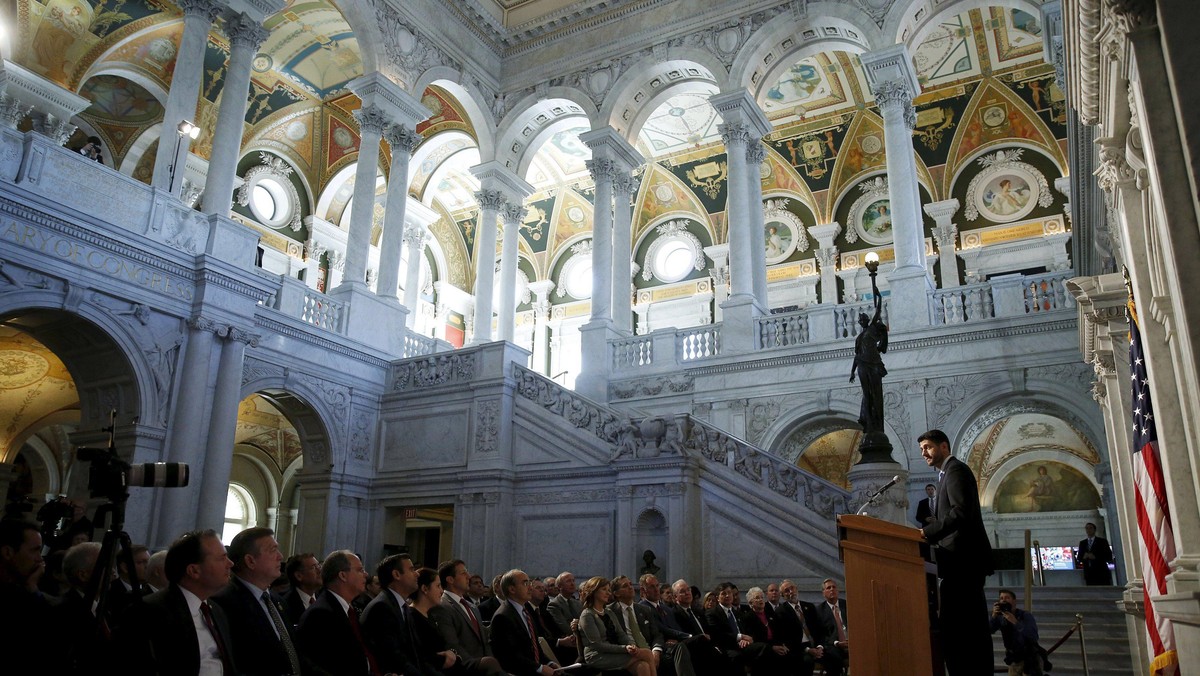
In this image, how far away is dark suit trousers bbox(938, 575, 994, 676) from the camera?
4.59 m

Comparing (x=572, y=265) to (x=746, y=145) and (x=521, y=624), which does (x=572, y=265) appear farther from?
(x=521, y=624)

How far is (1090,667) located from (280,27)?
753 inches

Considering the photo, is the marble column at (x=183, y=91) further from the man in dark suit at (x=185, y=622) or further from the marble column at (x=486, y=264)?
the man in dark suit at (x=185, y=622)

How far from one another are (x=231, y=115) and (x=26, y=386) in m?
5.98

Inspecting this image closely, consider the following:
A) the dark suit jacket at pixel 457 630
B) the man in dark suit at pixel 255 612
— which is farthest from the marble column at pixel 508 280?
the man in dark suit at pixel 255 612

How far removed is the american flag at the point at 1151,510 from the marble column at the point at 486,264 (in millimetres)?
14195

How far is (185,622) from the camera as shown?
3.45 m

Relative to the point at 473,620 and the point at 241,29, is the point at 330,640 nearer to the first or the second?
the point at 473,620

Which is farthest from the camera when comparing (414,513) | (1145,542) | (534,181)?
(534,181)

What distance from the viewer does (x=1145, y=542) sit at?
243 inches

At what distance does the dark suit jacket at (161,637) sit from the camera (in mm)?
3266

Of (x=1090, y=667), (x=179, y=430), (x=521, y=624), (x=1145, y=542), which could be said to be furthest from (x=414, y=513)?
(x=1145, y=542)

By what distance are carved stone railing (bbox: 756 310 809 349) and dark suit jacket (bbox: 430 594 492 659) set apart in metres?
10.8

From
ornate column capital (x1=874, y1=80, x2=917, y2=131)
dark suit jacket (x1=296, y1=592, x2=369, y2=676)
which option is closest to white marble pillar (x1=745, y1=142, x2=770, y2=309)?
ornate column capital (x1=874, y1=80, x2=917, y2=131)
